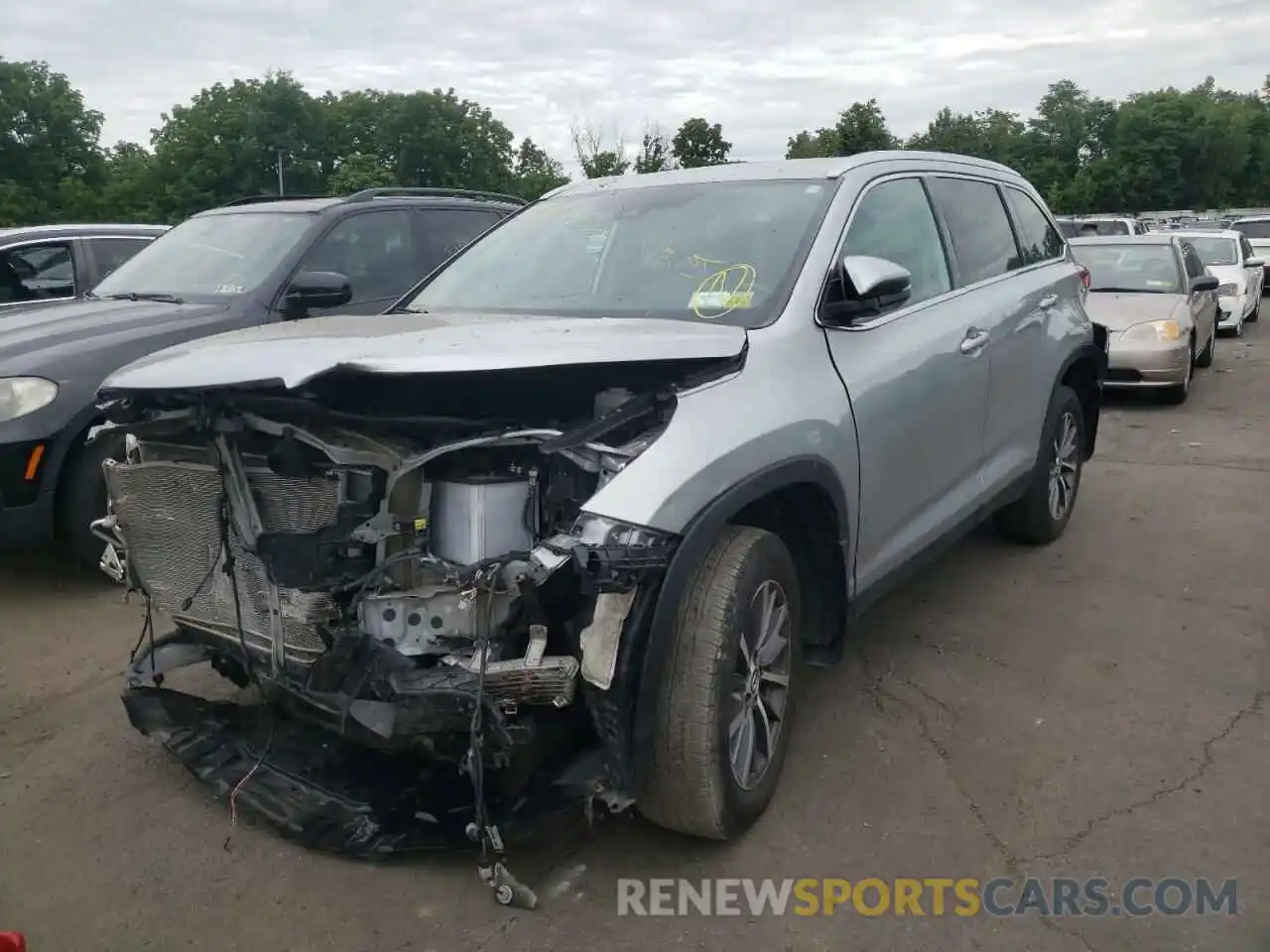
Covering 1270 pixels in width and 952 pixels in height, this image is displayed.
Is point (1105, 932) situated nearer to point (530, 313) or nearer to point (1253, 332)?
point (530, 313)

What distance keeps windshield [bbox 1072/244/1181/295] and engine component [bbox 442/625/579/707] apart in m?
9.82

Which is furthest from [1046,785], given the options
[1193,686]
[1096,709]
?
[1193,686]

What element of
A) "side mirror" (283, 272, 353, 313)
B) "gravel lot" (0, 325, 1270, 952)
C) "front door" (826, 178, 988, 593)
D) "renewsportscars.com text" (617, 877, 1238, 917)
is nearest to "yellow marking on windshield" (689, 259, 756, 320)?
"front door" (826, 178, 988, 593)

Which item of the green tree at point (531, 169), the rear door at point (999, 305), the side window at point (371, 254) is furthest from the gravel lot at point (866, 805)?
the green tree at point (531, 169)

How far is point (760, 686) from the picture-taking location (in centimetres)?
313

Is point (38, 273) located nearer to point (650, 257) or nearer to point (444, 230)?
point (444, 230)

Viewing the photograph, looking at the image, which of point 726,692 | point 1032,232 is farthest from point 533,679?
point 1032,232

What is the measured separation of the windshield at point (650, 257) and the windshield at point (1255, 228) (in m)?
23.7

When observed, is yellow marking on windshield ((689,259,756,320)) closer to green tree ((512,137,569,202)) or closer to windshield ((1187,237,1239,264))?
windshield ((1187,237,1239,264))

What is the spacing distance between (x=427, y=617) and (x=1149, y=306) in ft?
31.4

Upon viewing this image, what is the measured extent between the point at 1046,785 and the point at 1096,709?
656 mm

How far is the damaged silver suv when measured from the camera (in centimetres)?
265

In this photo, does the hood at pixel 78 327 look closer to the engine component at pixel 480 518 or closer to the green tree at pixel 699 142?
the engine component at pixel 480 518

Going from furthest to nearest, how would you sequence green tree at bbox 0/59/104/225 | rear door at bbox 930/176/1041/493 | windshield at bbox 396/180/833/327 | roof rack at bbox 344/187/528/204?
green tree at bbox 0/59/104/225, roof rack at bbox 344/187/528/204, rear door at bbox 930/176/1041/493, windshield at bbox 396/180/833/327
